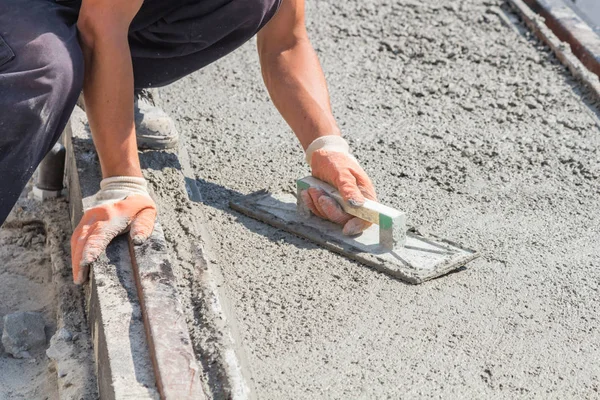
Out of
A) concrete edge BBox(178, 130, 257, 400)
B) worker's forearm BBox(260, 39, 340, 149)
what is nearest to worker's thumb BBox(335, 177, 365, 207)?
worker's forearm BBox(260, 39, 340, 149)

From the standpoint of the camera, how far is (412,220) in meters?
3.37

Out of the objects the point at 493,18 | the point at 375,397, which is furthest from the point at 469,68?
the point at 375,397

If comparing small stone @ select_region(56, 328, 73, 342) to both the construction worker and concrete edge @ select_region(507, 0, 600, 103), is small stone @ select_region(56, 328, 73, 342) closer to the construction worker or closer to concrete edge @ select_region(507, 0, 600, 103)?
the construction worker

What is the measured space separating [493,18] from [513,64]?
58cm

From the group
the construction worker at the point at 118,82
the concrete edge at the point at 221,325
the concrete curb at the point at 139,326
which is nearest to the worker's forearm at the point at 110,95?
the construction worker at the point at 118,82

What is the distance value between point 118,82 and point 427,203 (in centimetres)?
132

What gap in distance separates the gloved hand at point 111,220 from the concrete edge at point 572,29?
2.68 m

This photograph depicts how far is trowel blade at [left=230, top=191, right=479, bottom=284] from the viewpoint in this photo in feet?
9.86

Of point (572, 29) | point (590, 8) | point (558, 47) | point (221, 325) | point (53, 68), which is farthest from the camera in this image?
point (590, 8)

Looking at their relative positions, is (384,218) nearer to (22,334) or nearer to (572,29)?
(22,334)

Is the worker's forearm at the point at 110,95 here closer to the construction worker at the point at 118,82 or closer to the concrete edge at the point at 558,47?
the construction worker at the point at 118,82

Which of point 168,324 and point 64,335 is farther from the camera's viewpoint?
point 64,335

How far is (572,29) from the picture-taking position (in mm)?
4902

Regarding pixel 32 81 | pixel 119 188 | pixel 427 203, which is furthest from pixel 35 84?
pixel 427 203
